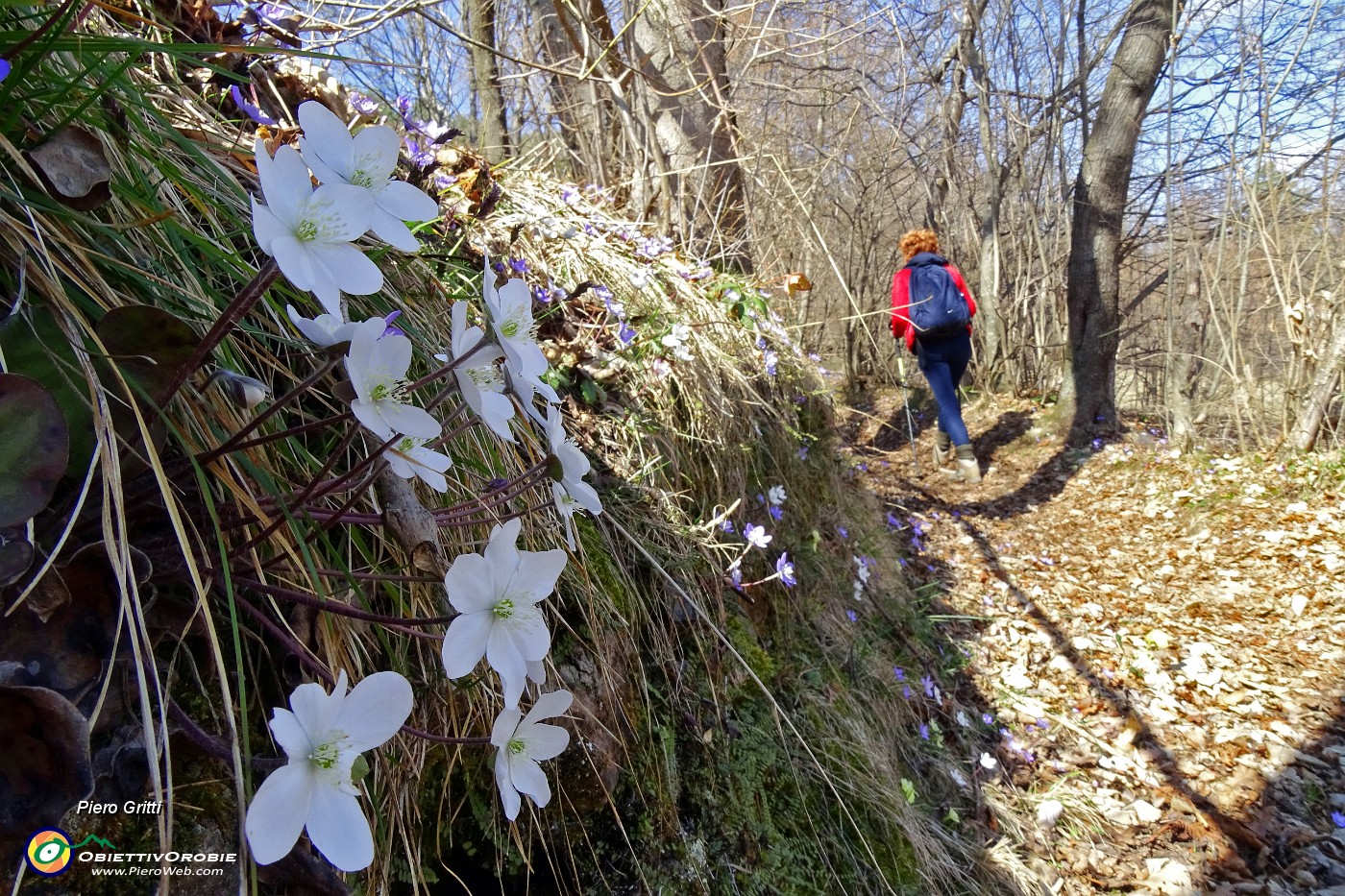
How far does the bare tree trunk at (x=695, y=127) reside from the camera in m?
3.19

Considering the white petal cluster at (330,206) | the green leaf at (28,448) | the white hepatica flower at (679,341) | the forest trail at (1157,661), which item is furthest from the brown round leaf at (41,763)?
the forest trail at (1157,661)

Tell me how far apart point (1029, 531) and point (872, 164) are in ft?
15.8

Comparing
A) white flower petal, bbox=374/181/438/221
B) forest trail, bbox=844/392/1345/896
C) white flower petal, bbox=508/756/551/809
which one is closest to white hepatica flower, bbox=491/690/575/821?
white flower petal, bbox=508/756/551/809

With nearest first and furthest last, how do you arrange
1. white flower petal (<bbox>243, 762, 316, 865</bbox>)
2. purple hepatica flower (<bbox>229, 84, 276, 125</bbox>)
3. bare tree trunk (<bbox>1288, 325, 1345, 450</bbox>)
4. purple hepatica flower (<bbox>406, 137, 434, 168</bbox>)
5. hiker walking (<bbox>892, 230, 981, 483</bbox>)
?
white flower petal (<bbox>243, 762, 316, 865</bbox>)
purple hepatica flower (<bbox>229, 84, 276, 125</bbox>)
purple hepatica flower (<bbox>406, 137, 434, 168</bbox>)
bare tree trunk (<bbox>1288, 325, 1345, 450</bbox>)
hiker walking (<bbox>892, 230, 981, 483</bbox>)

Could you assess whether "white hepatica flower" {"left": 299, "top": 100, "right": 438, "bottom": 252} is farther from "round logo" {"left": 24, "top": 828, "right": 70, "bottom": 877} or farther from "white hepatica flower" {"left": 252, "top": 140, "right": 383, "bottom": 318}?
"round logo" {"left": 24, "top": 828, "right": 70, "bottom": 877}

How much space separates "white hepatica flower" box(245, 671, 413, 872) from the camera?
0.46 m

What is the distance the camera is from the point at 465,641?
58 centimetres

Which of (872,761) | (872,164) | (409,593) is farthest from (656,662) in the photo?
(872,164)

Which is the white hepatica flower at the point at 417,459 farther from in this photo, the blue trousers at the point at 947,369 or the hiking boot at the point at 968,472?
the hiking boot at the point at 968,472

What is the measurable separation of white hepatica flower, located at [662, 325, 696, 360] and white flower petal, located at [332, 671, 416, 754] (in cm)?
166

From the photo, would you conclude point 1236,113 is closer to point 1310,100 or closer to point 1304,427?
point 1310,100

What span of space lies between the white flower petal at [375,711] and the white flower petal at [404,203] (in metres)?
0.36

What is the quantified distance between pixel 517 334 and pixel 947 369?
5.65 m

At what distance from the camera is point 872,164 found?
7.91 metres
